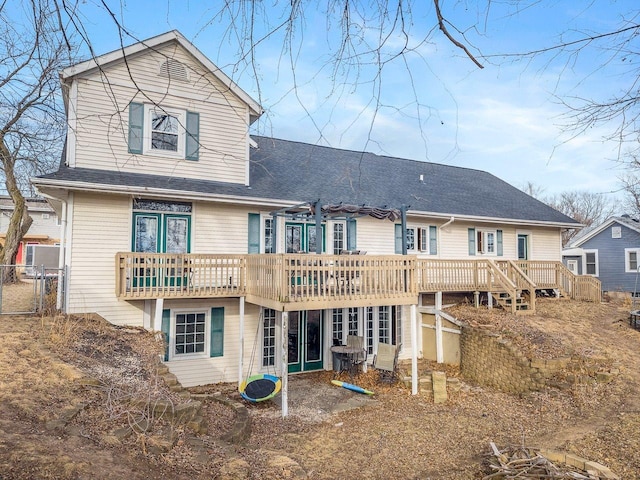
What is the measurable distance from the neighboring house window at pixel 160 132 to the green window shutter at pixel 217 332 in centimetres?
445

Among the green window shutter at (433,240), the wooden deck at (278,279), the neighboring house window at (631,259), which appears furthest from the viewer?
the neighboring house window at (631,259)

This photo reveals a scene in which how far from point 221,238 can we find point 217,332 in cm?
266

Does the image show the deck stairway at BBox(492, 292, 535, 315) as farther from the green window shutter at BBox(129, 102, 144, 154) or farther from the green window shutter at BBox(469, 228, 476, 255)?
the green window shutter at BBox(129, 102, 144, 154)

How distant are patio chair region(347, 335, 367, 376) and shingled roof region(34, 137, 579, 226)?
4.41m

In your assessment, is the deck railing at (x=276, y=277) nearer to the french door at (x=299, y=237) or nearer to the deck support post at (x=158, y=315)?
the deck support post at (x=158, y=315)

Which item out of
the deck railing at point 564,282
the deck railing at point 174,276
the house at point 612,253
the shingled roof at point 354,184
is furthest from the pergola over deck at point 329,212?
the house at point 612,253

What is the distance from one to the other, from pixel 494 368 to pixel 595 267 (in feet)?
62.3

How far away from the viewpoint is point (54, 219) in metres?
32.4

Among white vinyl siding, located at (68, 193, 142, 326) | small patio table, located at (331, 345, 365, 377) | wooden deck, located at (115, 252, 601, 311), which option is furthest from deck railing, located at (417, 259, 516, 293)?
white vinyl siding, located at (68, 193, 142, 326)

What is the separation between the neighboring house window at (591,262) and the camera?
25.9 meters

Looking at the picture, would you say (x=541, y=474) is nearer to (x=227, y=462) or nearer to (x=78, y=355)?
(x=227, y=462)

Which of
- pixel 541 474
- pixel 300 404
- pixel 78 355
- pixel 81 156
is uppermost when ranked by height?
pixel 81 156

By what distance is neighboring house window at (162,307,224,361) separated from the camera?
11.2m

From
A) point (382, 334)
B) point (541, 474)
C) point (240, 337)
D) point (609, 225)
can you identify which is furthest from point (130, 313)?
point (609, 225)
